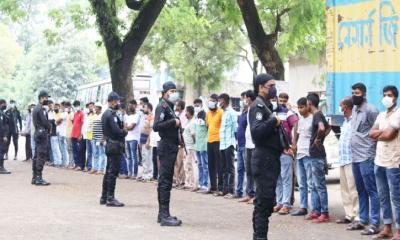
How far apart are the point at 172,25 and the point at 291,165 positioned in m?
13.9

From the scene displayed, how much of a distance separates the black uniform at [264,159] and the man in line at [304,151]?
2928 millimetres

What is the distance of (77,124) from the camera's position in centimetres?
2005

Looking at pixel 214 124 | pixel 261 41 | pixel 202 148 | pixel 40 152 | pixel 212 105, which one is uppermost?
pixel 261 41

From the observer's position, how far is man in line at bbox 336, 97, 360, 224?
1003cm

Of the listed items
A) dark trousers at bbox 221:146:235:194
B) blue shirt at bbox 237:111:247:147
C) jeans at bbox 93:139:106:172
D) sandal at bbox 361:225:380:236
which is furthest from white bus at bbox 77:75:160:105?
sandal at bbox 361:225:380:236

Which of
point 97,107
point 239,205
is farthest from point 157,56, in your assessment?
point 239,205

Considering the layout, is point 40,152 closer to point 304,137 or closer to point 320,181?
point 304,137

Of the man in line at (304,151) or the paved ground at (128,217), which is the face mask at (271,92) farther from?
the man in line at (304,151)

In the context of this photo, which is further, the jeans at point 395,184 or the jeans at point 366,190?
the jeans at point 366,190

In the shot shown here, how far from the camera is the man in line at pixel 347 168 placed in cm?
1003

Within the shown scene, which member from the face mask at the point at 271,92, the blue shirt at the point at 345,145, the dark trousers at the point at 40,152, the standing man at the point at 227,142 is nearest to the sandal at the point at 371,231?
the blue shirt at the point at 345,145

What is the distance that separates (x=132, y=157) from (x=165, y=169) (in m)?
7.10

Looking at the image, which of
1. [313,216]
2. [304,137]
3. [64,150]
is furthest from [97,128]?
[313,216]

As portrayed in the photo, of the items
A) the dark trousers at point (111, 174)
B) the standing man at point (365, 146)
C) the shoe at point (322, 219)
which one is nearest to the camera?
the standing man at point (365, 146)
